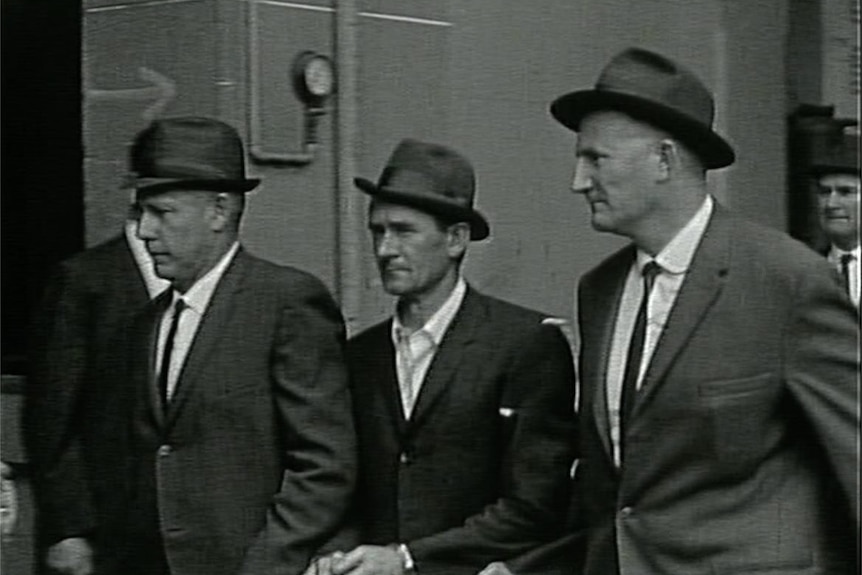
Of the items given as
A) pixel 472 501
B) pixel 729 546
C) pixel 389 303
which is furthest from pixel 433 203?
pixel 729 546

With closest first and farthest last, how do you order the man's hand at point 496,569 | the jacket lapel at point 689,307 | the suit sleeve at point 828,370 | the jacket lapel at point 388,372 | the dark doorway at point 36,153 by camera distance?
the suit sleeve at point 828,370 < the jacket lapel at point 689,307 < the man's hand at point 496,569 < the jacket lapel at point 388,372 < the dark doorway at point 36,153

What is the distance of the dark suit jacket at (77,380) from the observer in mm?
5387

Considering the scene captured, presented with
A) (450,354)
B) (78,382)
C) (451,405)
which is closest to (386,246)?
(450,354)

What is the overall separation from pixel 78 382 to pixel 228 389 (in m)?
0.49

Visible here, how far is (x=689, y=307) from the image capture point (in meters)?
4.56

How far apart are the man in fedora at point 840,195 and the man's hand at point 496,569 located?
3.28 ft

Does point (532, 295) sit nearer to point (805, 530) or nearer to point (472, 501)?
point (472, 501)

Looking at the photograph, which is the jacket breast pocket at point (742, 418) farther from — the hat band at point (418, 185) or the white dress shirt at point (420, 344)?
the hat band at point (418, 185)

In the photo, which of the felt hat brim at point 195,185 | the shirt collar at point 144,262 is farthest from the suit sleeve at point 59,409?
the felt hat brim at point 195,185

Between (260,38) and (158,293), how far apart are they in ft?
2.18

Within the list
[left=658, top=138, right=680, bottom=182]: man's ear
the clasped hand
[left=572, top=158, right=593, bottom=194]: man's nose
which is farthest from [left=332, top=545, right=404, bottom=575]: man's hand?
[left=658, top=138, right=680, bottom=182]: man's ear

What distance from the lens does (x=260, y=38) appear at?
530 cm

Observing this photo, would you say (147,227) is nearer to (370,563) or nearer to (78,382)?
(78,382)

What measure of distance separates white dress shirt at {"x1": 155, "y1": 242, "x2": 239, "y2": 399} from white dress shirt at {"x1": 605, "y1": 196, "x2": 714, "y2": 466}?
1.03 m
